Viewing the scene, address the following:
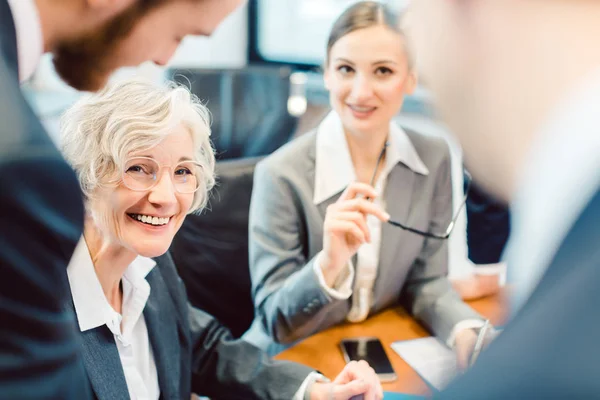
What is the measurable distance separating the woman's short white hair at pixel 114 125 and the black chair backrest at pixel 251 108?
19 cm

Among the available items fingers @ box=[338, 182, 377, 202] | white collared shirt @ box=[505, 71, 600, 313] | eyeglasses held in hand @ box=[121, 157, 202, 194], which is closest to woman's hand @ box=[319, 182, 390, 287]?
fingers @ box=[338, 182, 377, 202]

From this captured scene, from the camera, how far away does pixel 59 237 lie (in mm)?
315

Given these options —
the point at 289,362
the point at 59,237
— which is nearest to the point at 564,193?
the point at 59,237

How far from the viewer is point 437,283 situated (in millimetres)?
915

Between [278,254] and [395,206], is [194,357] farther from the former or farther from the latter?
[395,206]

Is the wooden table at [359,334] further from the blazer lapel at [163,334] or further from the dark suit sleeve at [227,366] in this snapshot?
the blazer lapel at [163,334]

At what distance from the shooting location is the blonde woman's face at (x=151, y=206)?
53 centimetres

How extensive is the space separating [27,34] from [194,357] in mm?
562

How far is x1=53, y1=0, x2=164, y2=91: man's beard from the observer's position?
1.24ft

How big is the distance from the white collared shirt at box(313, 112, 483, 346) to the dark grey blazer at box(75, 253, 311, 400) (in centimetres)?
13

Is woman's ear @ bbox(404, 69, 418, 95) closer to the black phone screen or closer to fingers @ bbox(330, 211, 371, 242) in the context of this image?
fingers @ bbox(330, 211, 371, 242)

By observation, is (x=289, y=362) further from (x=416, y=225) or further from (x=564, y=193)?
(x=564, y=193)

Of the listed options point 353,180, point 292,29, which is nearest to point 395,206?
point 353,180

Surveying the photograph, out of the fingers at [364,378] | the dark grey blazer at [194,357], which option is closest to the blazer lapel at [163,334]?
the dark grey blazer at [194,357]
